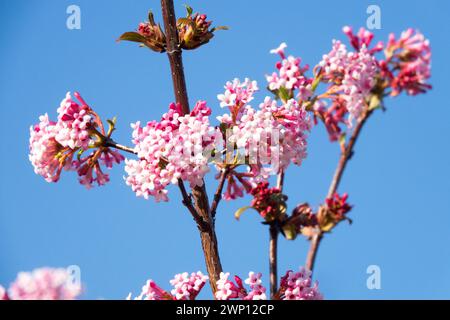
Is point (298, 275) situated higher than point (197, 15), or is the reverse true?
point (197, 15)

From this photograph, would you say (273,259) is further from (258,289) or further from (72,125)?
(72,125)

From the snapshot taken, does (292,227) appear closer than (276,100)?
Yes

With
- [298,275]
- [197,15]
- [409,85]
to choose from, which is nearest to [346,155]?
[409,85]

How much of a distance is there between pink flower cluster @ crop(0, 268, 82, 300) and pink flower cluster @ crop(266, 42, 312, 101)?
1.75 metres

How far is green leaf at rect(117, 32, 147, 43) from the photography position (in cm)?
444

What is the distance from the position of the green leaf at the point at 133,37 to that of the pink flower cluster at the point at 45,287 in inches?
66.8

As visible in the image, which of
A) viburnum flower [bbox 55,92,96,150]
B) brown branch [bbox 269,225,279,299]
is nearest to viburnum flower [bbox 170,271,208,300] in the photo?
brown branch [bbox 269,225,279,299]

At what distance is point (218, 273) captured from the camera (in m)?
4.09

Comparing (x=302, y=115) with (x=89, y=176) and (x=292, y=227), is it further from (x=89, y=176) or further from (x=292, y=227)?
(x=89, y=176)

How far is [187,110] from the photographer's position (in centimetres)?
432

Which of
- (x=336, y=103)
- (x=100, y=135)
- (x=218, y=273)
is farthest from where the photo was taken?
(x=100, y=135)

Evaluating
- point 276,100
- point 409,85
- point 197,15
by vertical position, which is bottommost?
point 409,85

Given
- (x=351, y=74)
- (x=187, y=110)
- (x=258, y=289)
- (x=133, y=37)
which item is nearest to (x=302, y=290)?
(x=258, y=289)
